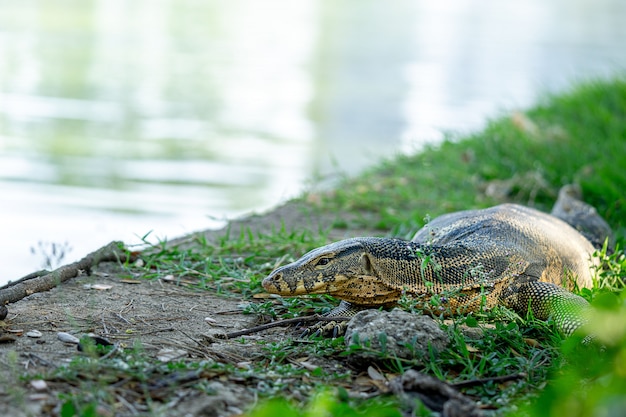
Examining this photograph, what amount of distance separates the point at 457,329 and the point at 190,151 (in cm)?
596

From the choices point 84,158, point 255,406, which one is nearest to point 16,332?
point 255,406

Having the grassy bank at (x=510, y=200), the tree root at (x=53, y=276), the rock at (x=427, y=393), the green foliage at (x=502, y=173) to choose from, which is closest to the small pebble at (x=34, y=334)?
the tree root at (x=53, y=276)

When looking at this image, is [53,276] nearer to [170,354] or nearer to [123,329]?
[123,329]

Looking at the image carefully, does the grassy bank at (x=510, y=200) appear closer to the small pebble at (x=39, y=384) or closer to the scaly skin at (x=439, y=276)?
the scaly skin at (x=439, y=276)

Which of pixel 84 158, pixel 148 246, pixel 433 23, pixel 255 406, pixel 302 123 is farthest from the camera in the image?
pixel 433 23

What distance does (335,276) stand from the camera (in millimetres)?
3906

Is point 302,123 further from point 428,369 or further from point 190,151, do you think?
point 428,369

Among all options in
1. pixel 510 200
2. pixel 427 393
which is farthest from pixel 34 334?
pixel 510 200

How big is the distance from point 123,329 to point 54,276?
0.65 metres

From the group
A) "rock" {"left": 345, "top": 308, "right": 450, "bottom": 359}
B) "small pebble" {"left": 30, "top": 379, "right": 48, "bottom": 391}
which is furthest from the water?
"rock" {"left": 345, "top": 308, "right": 450, "bottom": 359}

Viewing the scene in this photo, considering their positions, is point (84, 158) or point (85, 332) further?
point (84, 158)

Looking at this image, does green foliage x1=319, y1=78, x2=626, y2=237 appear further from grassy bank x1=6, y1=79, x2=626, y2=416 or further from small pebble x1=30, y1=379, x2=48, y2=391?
small pebble x1=30, y1=379, x2=48, y2=391

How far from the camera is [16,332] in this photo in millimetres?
3703

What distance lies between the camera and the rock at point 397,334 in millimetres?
3564
